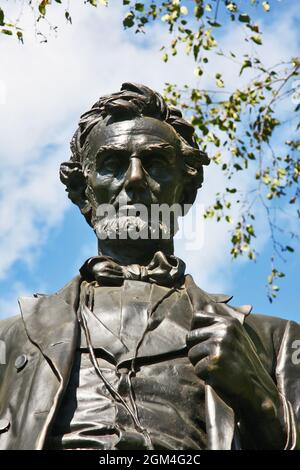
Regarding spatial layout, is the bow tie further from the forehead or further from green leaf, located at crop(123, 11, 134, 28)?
green leaf, located at crop(123, 11, 134, 28)

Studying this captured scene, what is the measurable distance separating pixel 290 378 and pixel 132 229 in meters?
1.31

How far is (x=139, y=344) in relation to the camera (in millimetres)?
7668

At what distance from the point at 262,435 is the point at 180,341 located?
69cm

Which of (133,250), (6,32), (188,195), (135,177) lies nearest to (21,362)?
(133,250)

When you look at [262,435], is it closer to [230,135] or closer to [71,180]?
[71,180]

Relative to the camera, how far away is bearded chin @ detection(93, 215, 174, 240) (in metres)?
8.50

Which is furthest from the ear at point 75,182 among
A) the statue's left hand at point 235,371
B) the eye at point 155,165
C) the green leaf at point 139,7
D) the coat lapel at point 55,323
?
the green leaf at point 139,7

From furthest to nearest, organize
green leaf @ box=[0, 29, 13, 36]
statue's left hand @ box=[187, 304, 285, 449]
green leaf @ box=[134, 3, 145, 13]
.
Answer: green leaf @ box=[134, 3, 145, 13], green leaf @ box=[0, 29, 13, 36], statue's left hand @ box=[187, 304, 285, 449]

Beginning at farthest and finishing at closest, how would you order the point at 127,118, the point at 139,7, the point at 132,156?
1. the point at 139,7
2. the point at 127,118
3. the point at 132,156

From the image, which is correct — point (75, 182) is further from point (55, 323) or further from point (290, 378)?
point (290, 378)

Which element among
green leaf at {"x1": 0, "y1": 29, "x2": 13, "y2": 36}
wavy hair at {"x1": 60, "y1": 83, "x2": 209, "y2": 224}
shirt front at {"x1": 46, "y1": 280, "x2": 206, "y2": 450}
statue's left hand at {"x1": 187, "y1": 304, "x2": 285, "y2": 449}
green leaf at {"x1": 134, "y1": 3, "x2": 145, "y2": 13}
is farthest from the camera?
green leaf at {"x1": 134, "y1": 3, "x2": 145, "y2": 13}

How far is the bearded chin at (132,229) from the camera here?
850 cm

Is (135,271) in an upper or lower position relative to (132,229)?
lower

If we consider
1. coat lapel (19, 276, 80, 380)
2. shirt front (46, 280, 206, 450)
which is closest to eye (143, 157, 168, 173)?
coat lapel (19, 276, 80, 380)
